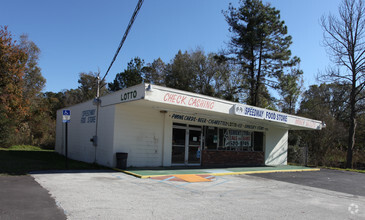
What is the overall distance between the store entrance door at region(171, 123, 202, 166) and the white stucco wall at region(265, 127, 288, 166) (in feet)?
24.0

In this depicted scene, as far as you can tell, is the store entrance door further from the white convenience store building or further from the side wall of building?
the side wall of building

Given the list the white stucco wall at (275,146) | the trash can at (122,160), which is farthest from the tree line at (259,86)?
the trash can at (122,160)

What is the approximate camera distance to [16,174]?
10.0 meters

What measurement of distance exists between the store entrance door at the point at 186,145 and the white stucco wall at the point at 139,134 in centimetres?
75

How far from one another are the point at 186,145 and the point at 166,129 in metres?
1.78

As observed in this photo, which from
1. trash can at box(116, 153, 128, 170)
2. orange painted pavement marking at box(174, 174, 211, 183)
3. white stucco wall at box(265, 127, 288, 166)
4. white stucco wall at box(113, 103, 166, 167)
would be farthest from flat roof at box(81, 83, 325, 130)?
white stucco wall at box(265, 127, 288, 166)

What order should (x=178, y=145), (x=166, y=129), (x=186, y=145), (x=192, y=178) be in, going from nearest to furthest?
(x=192, y=178), (x=166, y=129), (x=178, y=145), (x=186, y=145)

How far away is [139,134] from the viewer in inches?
560

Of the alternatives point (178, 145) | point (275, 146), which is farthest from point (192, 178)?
point (275, 146)

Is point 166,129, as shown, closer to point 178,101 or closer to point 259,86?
point 178,101

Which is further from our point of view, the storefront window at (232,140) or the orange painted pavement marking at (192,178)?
the storefront window at (232,140)

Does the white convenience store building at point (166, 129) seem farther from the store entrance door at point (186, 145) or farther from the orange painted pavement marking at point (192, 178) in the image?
the orange painted pavement marking at point (192, 178)

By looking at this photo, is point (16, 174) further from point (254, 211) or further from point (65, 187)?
point (254, 211)

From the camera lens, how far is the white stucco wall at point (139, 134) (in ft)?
44.3
